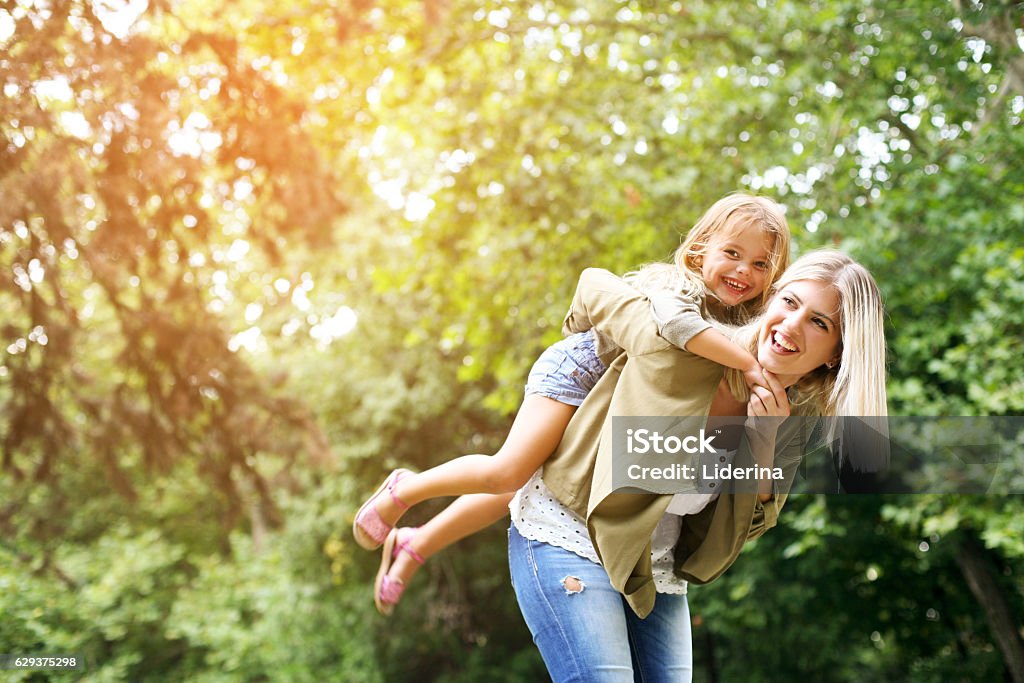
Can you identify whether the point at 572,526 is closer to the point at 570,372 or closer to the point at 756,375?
the point at 570,372

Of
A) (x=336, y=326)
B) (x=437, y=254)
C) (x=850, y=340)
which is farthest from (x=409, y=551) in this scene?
(x=336, y=326)

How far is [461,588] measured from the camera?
7.49 metres

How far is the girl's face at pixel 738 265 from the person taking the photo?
1.58 meters

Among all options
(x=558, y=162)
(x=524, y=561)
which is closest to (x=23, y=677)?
(x=524, y=561)

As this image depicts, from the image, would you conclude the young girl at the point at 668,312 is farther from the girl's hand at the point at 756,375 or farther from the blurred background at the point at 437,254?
the blurred background at the point at 437,254

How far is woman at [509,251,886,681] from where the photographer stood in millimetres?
1382

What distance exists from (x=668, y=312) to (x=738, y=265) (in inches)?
11.1

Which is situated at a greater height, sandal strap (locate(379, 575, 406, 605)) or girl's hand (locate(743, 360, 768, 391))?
girl's hand (locate(743, 360, 768, 391))

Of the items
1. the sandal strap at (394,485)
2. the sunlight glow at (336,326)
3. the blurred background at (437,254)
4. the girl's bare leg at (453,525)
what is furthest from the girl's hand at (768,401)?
the sunlight glow at (336,326)

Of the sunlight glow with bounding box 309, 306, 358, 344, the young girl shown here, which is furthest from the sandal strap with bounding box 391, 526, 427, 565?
the sunlight glow with bounding box 309, 306, 358, 344

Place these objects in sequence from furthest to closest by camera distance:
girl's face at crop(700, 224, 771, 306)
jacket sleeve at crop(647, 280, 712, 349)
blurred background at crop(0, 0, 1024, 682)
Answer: blurred background at crop(0, 0, 1024, 682), girl's face at crop(700, 224, 771, 306), jacket sleeve at crop(647, 280, 712, 349)

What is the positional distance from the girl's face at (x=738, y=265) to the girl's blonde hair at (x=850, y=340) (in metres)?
0.07

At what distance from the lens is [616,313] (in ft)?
4.75

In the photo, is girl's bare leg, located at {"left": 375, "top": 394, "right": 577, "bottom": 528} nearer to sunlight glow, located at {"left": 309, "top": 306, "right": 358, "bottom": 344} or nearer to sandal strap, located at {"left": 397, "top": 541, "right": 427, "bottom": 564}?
sandal strap, located at {"left": 397, "top": 541, "right": 427, "bottom": 564}
